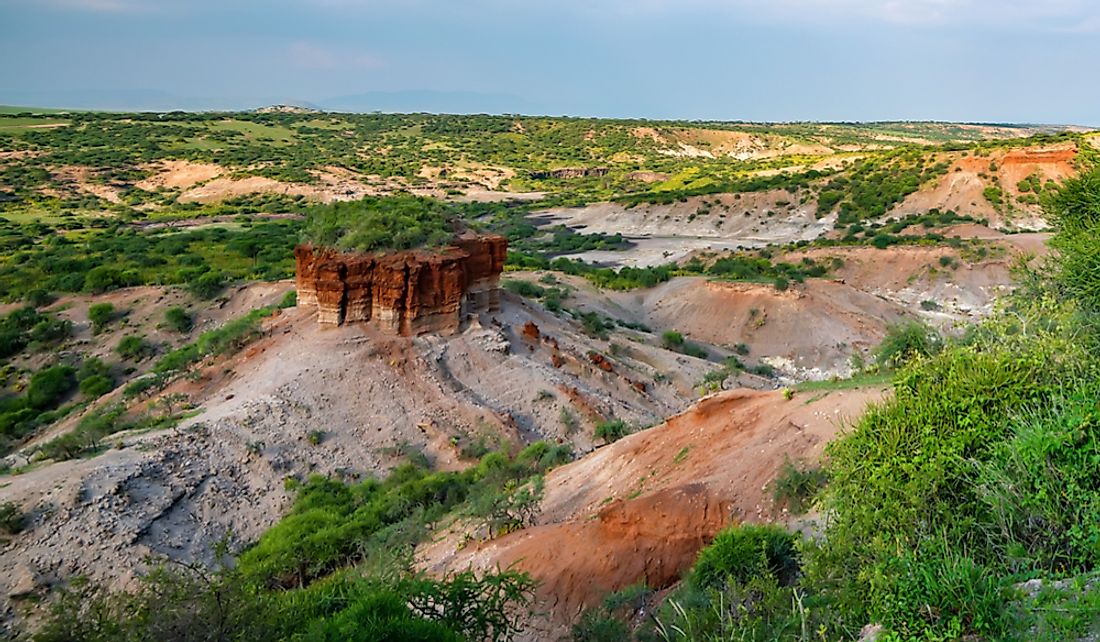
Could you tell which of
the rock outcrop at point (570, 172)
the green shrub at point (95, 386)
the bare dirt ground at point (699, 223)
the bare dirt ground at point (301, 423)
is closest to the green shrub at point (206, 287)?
the green shrub at point (95, 386)

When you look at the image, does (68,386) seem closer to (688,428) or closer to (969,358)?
(688,428)

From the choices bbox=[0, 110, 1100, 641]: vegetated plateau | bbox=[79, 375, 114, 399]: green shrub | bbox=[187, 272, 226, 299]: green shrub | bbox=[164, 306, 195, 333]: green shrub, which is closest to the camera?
bbox=[0, 110, 1100, 641]: vegetated plateau

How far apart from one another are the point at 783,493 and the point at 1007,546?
372cm

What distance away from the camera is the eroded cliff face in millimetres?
18312

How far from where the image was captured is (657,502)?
9602 mm

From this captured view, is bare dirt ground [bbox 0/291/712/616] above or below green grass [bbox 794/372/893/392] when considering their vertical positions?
below

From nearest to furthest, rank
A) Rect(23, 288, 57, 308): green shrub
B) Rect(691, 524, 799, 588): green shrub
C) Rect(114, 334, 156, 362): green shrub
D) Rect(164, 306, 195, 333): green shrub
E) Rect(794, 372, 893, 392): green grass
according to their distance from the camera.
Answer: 1. Rect(691, 524, 799, 588): green shrub
2. Rect(794, 372, 893, 392): green grass
3. Rect(114, 334, 156, 362): green shrub
4. Rect(164, 306, 195, 333): green shrub
5. Rect(23, 288, 57, 308): green shrub

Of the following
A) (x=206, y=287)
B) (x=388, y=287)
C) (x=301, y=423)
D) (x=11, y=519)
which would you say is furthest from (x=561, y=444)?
(x=206, y=287)

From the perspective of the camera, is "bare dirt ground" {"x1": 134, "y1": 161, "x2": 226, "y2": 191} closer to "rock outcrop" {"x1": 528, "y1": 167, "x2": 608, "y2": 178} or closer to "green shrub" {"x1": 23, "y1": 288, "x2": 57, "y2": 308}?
"rock outcrop" {"x1": 528, "y1": 167, "x2": 608, "y2": 178}

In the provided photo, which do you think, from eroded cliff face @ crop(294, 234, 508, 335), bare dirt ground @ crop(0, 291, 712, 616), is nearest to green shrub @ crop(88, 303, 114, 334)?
bare dirt ground @ crop(0, 291, 712, 616)

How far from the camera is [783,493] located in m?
9.23

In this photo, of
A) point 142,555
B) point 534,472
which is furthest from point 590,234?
point 142,555

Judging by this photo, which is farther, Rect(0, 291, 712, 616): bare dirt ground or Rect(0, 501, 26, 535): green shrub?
Rect(0, 291, 712, 616): bare dirt ground

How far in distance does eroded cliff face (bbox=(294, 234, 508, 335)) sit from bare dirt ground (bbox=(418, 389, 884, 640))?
24.3 ft
